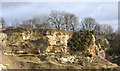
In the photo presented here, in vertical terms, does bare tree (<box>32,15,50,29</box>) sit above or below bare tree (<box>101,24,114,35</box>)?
above

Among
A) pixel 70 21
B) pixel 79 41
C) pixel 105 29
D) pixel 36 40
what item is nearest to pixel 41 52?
pixel 36 40

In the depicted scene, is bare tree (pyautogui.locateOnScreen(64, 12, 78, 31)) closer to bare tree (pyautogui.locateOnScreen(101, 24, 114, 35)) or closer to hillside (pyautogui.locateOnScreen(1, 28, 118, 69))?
hillside (pyautogui.locateOnScreen(1, 28, 118, 69))

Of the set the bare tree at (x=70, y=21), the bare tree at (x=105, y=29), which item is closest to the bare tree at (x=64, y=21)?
the bare tree at (x=70, y=21)

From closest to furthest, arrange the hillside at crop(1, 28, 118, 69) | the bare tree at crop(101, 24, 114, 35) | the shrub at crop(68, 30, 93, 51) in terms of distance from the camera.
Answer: the hillside at crop(1, 28, 118, 69)
the shrub at crop(68, 30, 93, 51)
the bare tree at crop(101, 24, 114, 35)

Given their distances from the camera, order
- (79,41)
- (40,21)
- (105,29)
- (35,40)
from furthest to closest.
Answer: (105,29) < (40,21) < (79,41) < (35,40)

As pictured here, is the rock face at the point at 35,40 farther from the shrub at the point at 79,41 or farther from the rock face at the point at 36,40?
the shrub at the point at 79,41

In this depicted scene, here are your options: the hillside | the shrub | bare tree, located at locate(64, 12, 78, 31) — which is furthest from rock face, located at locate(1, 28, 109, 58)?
bare tree, located at locate(64, 12, 78, 31)

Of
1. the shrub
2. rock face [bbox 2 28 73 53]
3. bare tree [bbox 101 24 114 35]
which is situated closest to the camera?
rock face [bbox 2 28 73 53]

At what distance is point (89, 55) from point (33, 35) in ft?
39.5

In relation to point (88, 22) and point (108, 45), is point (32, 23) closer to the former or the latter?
point (88, 22)

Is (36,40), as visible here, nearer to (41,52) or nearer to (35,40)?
(35,40)

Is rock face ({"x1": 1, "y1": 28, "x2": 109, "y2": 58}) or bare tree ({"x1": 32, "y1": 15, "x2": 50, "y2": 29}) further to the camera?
bare tree ({"x1": 32, "y1": 15, "x2": 50, "y2": 29})

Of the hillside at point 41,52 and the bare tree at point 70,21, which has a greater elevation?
the bare tree at point 70,21

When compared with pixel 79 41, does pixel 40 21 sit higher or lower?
higher
